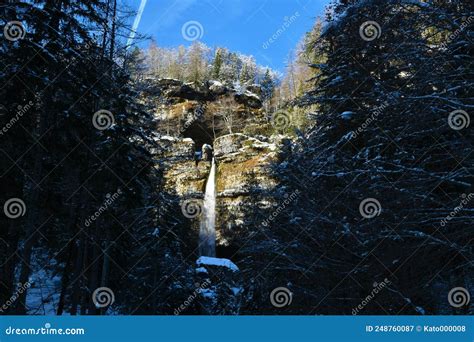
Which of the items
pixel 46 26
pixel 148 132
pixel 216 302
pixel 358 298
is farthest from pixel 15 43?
pixel 216 302

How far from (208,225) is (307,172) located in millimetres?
28762

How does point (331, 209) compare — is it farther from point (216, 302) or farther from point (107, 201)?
point (216, 302)

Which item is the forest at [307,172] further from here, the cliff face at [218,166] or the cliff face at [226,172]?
the cliff face at [226,172]

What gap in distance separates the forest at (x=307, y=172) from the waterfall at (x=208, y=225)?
53.2 feet

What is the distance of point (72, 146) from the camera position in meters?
12.3

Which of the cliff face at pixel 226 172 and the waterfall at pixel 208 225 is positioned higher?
the cliff face at pixel 226 172

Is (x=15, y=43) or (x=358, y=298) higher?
(x=15, y=43)

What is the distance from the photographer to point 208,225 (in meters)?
38.3

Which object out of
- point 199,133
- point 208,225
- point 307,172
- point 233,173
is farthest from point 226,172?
point 307,172

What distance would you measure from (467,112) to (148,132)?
13.3 m

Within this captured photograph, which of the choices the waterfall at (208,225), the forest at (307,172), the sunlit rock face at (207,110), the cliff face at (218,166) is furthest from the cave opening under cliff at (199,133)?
the forest at (307,172)

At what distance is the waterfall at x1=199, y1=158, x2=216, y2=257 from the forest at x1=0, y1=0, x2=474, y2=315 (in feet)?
53.2

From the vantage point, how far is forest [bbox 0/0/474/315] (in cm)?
736

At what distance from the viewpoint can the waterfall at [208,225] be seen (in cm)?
3716
